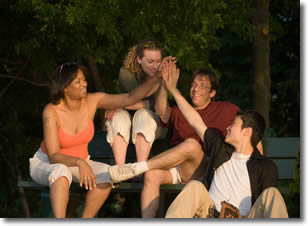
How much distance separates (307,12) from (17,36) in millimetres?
4738

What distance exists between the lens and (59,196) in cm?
438

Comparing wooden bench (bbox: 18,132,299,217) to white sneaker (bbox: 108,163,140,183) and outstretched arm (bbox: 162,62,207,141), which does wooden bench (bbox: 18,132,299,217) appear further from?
outstretched arm (bbox: 162,62,207,141)

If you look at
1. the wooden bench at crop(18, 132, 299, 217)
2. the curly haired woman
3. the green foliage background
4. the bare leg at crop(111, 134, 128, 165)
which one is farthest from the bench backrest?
the green foliage background

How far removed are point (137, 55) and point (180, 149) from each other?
105 cm

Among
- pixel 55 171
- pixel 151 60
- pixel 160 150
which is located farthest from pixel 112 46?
pixel 55 171

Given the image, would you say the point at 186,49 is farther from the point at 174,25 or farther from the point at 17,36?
the point at 17,36

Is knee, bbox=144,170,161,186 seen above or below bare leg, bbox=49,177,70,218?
above

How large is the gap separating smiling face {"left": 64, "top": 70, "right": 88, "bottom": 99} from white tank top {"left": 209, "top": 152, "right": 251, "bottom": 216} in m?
1.19

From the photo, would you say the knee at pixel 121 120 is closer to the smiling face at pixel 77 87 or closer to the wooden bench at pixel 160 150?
the smiling face at pixel 77 87

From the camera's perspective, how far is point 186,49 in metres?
7.14

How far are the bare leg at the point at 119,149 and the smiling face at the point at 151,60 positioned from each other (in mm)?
613

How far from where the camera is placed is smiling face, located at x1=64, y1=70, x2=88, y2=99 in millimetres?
4758

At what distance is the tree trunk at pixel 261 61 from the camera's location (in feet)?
28.5

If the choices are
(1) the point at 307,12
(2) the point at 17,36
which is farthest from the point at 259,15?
(1) the point at 307,12
